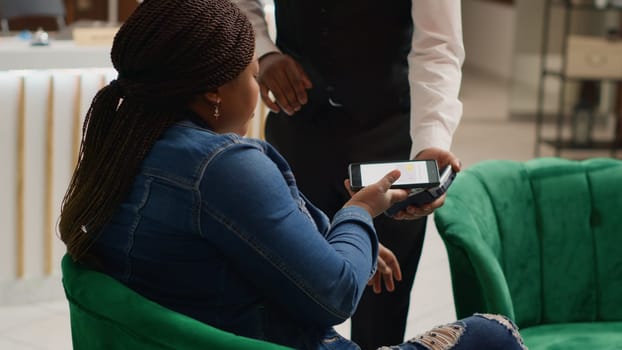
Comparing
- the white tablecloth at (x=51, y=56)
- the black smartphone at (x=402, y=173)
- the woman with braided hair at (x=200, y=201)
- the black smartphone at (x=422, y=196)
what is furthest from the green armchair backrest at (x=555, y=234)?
the white tablecloth at (x=51, y=56)

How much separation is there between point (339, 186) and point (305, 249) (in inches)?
30.7

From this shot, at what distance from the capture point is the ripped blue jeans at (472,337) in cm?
163

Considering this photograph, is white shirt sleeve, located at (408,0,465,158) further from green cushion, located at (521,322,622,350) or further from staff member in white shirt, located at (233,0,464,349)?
green cushion, located at (521,322,622,350)

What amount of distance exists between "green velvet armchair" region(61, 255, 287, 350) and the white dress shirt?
2.51 feet

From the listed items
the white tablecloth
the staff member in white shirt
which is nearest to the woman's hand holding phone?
the staff member in white shirt

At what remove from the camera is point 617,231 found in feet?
8.15

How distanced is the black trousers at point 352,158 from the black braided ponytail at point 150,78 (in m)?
0.69

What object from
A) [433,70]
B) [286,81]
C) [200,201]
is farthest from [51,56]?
[200,201]

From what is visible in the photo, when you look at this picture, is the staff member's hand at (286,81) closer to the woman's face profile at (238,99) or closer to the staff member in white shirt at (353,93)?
the staff member in white shirt at (353,93)

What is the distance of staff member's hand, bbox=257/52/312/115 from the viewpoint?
2.22 m

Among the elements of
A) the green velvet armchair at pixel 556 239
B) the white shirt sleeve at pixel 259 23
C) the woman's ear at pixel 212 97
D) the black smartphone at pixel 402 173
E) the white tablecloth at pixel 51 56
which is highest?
the woman's ear at pixel 212 97

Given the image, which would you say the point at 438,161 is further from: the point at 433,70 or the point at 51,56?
the point at 51,56

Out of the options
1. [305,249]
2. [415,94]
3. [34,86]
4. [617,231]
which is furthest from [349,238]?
[34,86]

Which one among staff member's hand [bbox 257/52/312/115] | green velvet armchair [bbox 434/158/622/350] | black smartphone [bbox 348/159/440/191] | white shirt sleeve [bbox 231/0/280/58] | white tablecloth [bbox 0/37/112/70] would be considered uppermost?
white shirt sleeve [bbox 231/0/280/58]
